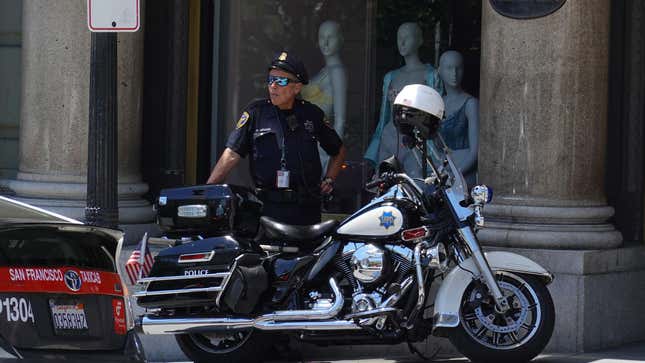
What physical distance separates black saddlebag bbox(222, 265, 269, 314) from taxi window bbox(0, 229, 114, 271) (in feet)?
6.90

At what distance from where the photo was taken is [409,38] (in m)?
10.8

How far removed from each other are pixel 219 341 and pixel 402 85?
2936 millimetres

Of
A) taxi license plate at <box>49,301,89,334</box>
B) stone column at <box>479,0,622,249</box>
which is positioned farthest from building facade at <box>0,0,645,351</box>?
taxi license plate at <box>49,301,89,334</box>

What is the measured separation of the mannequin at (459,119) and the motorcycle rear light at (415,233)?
1.99 metres

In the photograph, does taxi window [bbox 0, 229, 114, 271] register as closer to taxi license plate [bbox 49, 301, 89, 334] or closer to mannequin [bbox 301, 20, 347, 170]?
taxi license plate [bbox 49, 301, 89, 334]

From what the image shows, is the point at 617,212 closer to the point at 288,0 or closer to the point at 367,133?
the point at 367,133

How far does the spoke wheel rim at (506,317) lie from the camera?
332 inches

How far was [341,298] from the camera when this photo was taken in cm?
846

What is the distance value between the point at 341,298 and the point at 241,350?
32.9 inches

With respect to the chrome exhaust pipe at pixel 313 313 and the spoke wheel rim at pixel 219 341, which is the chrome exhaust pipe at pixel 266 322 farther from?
the spoke wheel rim at pixel 219 341

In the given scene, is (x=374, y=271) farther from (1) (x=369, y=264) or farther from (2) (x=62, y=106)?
(2) (x=62, y=106)

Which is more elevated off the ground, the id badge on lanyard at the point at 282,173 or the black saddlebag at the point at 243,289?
the id badge on lanyard at the point at 282,173

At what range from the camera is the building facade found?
371 inches

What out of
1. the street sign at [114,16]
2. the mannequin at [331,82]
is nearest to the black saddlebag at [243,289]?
the street sign at [114,16]
